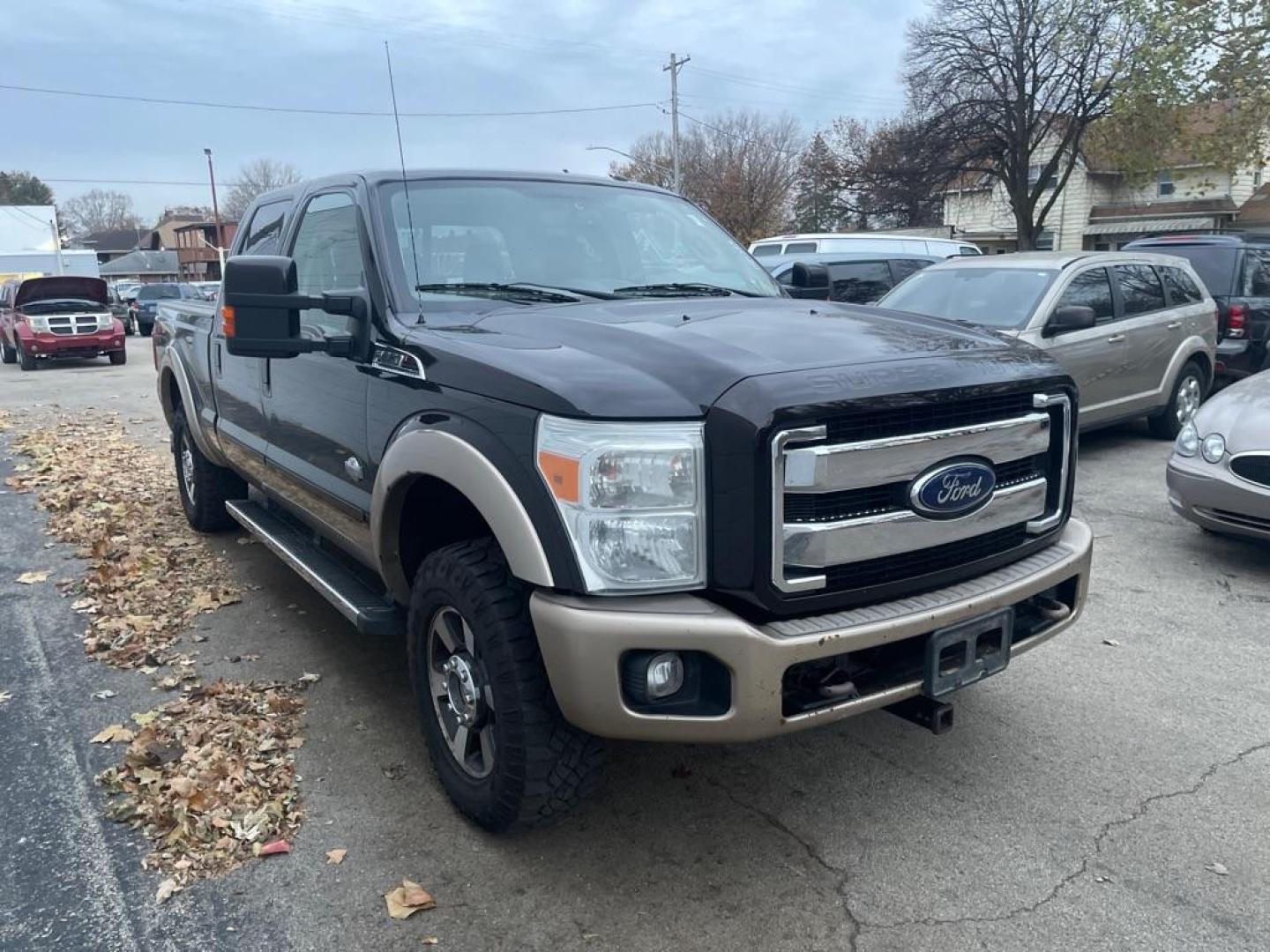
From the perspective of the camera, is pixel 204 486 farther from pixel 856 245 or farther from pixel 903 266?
pixel 856 245

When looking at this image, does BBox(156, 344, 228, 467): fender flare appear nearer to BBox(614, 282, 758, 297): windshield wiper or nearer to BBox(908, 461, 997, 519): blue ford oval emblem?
BBox(614, 282, 758, 297): windshield wiper

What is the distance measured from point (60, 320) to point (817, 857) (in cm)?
2176

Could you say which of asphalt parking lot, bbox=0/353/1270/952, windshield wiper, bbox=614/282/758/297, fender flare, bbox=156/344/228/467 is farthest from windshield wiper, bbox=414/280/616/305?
fender flare, bbox=156/344/228/467

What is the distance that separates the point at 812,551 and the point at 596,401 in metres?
0.69

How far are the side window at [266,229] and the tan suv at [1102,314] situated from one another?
4.41 m

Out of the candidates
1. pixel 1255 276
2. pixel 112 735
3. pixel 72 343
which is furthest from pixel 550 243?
pixel 72 343

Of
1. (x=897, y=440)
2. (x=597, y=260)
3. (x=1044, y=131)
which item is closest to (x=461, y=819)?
(x=897, y=440)

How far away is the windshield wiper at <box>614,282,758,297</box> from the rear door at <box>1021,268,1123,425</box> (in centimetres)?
431

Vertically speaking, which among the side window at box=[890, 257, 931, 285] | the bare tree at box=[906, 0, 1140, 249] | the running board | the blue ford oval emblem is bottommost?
the running board

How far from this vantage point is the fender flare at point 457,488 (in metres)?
2.69

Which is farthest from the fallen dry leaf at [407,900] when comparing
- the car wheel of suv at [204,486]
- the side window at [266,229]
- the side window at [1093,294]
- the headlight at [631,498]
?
the side window at [1093,294]

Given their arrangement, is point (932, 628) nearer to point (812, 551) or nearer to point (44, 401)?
point (812, 551)

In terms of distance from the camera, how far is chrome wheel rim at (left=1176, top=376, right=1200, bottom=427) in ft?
30.6

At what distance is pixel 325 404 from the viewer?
4.02 meters
